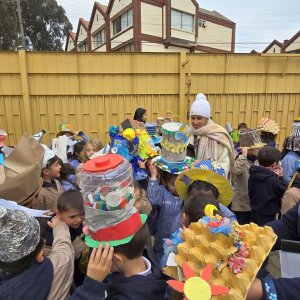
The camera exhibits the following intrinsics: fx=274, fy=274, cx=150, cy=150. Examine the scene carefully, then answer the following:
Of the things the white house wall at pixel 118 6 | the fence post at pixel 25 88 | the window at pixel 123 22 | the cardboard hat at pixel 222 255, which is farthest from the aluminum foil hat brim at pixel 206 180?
the white house wall at pixel 118 6

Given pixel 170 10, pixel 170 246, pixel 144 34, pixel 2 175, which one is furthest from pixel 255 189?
pixel 170 10

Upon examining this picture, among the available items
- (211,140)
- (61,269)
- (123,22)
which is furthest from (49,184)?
(123,22)

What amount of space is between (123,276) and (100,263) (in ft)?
0.46

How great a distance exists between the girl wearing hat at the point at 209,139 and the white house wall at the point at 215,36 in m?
25.2

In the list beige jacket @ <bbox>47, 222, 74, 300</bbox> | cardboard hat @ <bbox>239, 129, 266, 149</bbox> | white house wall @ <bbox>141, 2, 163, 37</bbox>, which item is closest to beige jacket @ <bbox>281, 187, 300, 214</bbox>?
cardboard hat @ <bbox>239, 129, 266, 149</bbox>

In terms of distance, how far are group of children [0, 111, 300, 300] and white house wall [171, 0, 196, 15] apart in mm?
21693

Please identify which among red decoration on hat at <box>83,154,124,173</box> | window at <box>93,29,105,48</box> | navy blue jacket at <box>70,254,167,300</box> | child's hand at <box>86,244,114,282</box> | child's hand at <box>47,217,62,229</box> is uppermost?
window at <box>93,29,105,48</box>

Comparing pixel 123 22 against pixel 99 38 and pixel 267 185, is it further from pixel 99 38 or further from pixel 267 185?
pixel 267 185

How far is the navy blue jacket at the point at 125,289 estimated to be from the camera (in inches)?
44.9

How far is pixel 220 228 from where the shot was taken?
953mm

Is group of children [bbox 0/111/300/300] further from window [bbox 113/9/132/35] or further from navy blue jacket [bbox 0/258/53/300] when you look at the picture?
window [bbox 113/9/132/35]

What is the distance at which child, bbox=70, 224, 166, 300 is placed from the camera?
114 cm

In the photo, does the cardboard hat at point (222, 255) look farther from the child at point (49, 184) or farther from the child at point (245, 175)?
the child at point (245, 175)

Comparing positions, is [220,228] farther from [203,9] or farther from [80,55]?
[203,9]
